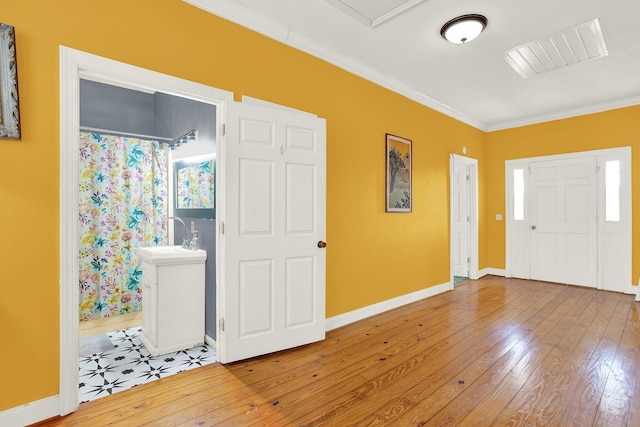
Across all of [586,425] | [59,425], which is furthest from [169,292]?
[586,425]

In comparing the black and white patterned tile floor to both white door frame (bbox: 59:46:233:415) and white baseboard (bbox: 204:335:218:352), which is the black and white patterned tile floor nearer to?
white baseboard (bbox: 204:335:218:352)

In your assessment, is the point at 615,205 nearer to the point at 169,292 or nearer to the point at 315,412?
the point at 315,412

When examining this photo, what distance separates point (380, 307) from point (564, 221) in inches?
145

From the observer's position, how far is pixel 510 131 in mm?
5883

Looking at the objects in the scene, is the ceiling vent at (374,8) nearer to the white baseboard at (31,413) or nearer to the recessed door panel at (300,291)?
the recessed door panel at (300,291)

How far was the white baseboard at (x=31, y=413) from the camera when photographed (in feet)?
5.76

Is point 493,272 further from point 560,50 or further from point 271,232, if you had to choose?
point 271,232

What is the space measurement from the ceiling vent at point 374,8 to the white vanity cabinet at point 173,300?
7.94ft

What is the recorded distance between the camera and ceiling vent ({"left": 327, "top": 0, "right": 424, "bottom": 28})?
2.49 meters

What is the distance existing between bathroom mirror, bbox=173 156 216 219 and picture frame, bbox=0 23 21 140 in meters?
1.41

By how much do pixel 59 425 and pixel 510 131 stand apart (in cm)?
693

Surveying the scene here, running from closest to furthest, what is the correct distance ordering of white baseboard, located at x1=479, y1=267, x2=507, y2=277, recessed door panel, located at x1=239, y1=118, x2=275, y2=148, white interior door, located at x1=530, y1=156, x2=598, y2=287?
recessed door panel, located at x1=239, y1=118, x2=275, y2=148
white interior door, located at x1=530, y1=156, x2=598, y2=287
white baseboard, located at x1=479, y1=267, x2=507, y2=277

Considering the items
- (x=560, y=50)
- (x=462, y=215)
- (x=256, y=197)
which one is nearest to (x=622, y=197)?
(x=462, y=215)

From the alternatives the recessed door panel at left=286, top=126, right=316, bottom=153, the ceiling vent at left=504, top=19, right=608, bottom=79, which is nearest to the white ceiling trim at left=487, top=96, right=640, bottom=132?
the ceiling vent at left=504, top=19, right=608, bottom=79
